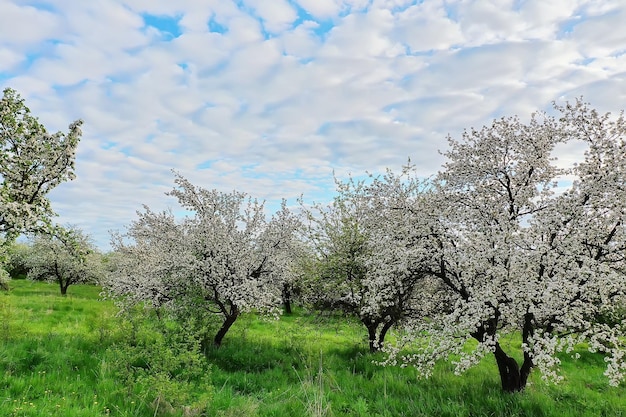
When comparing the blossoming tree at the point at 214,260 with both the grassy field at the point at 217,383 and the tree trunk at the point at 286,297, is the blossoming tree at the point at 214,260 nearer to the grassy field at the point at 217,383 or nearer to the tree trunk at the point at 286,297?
the grassy field at the point at 217,383

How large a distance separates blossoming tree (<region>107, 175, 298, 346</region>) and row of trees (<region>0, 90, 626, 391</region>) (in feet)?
0.23

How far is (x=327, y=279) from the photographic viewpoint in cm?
1934

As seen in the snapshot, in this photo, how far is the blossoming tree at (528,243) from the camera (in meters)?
11.0

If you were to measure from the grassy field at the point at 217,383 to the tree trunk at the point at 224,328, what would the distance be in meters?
0.61

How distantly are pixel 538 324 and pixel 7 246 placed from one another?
1881 centimetres

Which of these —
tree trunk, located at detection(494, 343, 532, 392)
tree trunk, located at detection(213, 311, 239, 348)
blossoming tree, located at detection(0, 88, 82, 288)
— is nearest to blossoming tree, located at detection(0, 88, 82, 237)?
blossoming tree, located at detection(0, 88, 82, 288)

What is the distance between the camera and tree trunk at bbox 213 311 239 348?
58.3 feet

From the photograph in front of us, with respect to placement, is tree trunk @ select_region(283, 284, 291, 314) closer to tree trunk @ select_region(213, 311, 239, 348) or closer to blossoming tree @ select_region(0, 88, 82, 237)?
tree trunk @ select_region(213, 311, 239, 348)

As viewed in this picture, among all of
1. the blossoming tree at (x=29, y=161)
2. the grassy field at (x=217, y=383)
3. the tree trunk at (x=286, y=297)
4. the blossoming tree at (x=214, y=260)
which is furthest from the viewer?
the tree trunk at (x=286, y=297)

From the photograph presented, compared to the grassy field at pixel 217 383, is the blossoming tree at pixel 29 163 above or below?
above

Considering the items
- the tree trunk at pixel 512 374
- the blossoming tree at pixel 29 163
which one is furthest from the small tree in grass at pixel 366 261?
the blossoming tree at pixel 29 163

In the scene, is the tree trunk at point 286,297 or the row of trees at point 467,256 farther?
the tree trunk at point 286,297

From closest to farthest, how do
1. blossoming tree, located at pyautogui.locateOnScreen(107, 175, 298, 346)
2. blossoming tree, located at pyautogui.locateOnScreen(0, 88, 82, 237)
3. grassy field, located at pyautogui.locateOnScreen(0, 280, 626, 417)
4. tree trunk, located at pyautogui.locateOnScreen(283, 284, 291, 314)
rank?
grassy field, located at pyautogui.locateOnScreen(0, 280, 626, 417)
blossoming tree, located at pyautogui.locateOnScreen(0, 88, 82, 237)
blossoming tree, located at pyautogui.locateOnScreen(107, 175, 298, 346)
tree trunk, located at pyautogui.locateOnScreen(283, 284, 291, 314)

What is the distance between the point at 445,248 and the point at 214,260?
1013 cm
